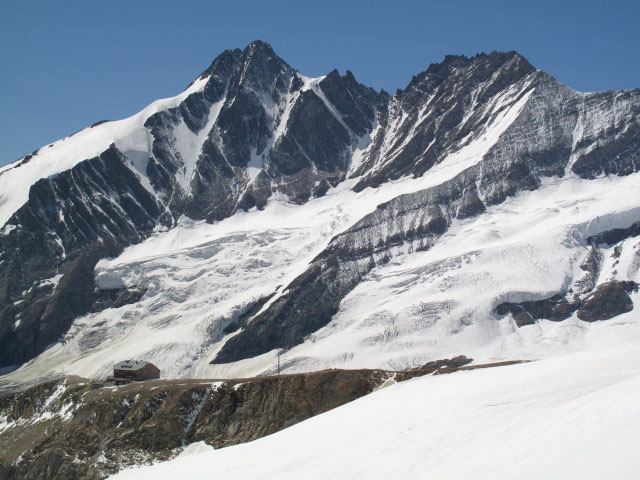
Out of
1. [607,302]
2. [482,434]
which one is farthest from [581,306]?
Answer: [482,434]

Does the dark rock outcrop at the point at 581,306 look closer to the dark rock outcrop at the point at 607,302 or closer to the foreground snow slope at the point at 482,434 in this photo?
the dark rock outcrop at the point at 607,302

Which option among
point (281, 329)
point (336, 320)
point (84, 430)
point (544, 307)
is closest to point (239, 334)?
point (281, 329)

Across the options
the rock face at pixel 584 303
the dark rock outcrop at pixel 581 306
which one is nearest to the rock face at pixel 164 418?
the dark rock outcrop at pixel 581 306

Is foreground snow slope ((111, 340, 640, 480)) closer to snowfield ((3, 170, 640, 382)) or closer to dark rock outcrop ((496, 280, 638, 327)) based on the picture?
snowfield ((3, 170, 640, 382))

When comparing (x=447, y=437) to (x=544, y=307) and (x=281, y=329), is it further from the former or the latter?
(x=281, y=329)

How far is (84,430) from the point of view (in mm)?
78312

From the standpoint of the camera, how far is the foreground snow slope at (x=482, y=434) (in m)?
23.1

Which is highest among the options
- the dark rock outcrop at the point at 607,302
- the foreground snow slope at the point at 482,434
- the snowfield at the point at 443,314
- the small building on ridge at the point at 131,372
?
the foreground snow slope at the point at 482,434

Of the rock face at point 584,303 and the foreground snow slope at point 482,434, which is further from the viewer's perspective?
the rock face at point 584,303

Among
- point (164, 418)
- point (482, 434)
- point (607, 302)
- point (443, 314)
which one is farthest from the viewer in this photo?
point (443, 314)

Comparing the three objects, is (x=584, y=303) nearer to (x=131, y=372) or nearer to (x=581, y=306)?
(x=581, y=306)

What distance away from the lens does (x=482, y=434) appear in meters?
29.2

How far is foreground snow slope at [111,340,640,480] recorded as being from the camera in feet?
75.7

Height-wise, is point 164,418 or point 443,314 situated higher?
point 164,418
